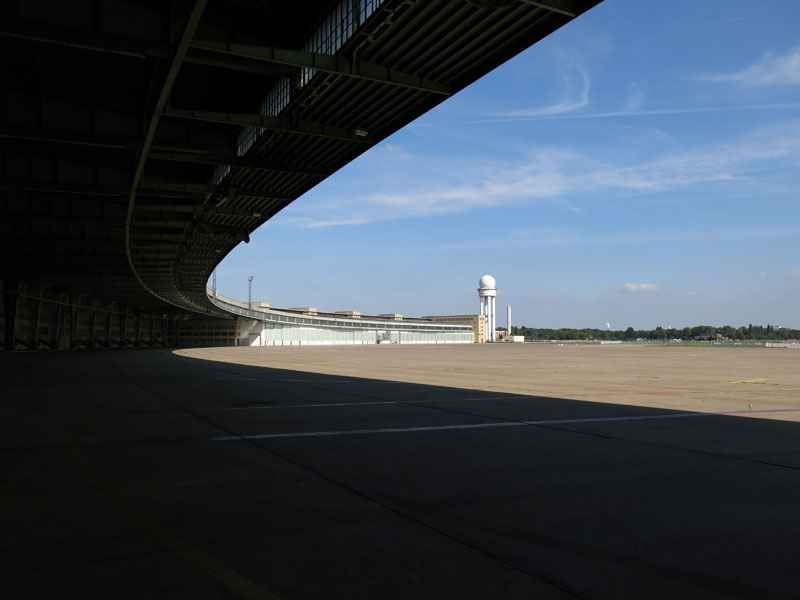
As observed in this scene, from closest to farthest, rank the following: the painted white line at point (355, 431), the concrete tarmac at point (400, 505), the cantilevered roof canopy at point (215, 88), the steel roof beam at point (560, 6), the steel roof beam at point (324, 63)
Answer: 1. the concrete tarmac at point (400, 505)
2. the painted white line at point (355, 431)
3. the steel roof beam at point (560, 6)
4. the cantilevered roof canopy at point (215, 88)
5. the steel roof beam at point (324, 63)

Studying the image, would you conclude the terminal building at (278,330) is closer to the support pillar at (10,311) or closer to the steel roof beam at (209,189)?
the support pillar at (10,311)

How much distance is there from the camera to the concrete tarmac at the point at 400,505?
4051 mm

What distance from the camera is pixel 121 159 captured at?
26.4 m

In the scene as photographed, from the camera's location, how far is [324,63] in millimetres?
16344

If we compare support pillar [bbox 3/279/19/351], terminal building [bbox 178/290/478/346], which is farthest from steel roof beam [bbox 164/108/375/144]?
terminal building [bbox 178/290/478/346]

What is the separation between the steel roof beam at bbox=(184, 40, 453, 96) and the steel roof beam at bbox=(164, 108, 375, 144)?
2.82 m

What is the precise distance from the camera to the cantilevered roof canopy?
1425 cm

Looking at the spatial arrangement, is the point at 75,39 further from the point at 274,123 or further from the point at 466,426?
the point at 466,426

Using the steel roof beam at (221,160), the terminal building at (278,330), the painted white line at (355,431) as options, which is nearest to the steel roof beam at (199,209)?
the steel roof beam at (221,160)

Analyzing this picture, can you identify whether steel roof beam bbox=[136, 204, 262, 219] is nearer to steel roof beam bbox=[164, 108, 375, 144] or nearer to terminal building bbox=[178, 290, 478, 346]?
steel roof beam bbox=[164, 108, 375, 144]

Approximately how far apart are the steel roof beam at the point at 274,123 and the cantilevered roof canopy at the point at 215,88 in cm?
5

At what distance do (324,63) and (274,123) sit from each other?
5.04 metres

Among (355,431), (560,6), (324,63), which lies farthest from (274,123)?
(355,431)

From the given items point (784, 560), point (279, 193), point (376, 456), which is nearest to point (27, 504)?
point (376, 456)
